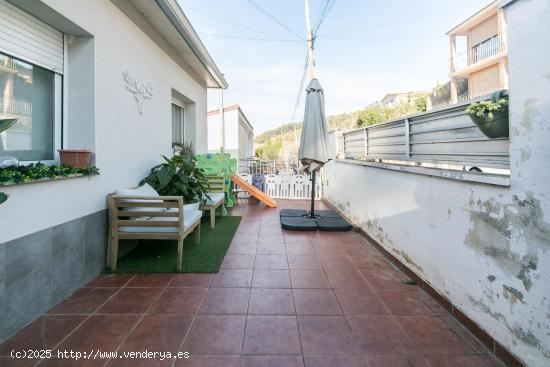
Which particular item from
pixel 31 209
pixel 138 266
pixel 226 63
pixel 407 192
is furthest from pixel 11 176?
pixel 226 63

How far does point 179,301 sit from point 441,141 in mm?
2731

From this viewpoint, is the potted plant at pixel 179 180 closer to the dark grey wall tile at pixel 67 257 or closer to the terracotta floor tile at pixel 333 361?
the dark grey wall tile at pixel 67 257

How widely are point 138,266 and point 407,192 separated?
3.10 m

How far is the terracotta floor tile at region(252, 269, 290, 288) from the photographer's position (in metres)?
3.04

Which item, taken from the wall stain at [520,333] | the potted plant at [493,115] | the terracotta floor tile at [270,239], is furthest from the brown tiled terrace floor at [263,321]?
the potted plant at [493,115]

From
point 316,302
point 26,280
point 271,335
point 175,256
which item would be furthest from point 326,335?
point 175,256

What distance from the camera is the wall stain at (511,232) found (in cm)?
167

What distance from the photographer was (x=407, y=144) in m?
3.53

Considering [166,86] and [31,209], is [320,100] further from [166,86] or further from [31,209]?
[31,209]

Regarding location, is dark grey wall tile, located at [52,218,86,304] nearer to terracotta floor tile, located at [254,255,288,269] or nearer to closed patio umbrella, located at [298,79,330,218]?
terracotta floor tile, located at [254,255,288,269]

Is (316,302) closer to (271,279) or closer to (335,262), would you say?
(271,279)

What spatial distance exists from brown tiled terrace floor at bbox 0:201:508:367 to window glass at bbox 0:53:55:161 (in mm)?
1337

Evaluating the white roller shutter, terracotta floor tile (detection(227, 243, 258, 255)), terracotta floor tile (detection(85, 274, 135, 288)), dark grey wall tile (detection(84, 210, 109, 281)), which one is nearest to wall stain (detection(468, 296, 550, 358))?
terracotta floor tile (detection(227, 243, 258, 255))

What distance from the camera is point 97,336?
2.13m
